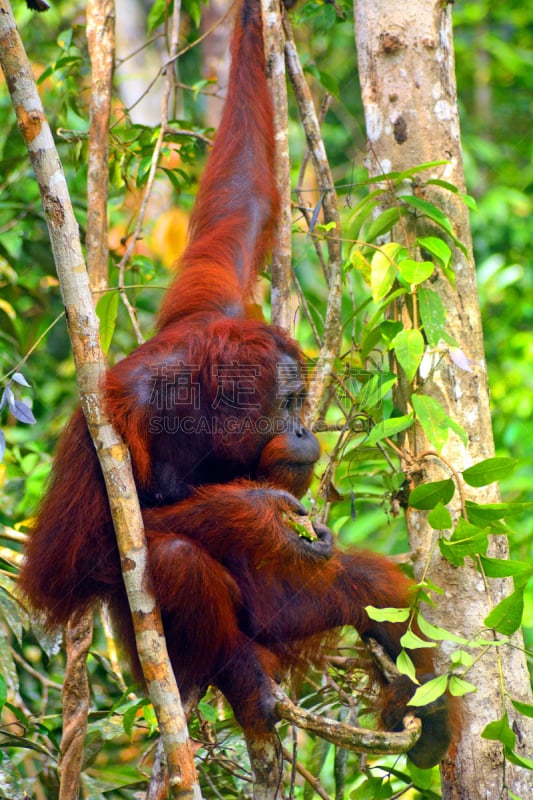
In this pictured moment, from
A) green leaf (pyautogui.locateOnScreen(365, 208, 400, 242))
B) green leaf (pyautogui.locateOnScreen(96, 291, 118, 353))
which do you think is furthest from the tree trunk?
green leaf (pyautogui.locateOnScreen(96, 291, 118, 353))

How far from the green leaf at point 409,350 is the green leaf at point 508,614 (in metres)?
0.65

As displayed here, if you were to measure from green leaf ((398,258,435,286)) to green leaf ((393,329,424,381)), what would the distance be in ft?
0.48

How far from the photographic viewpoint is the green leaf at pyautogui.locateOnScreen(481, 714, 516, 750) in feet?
7.06

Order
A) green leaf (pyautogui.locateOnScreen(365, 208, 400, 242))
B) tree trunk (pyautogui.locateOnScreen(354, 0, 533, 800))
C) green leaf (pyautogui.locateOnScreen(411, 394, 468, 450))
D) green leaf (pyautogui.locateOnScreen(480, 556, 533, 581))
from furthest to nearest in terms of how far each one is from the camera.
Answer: green leaf (pyautogui.locateOnScreen(365, 208, 400, 242))
tree trunk (pyautogui.locateOnScreen(354, 0, 533, 800))
green leaf (pyautogui.locateOnScreen(411, 394, 468, 450))
green leaf (pyautogui.locateOnScreen(480, 556, 533, 581))

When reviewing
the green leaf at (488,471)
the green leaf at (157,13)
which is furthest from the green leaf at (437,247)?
the green leaf at (157,13)

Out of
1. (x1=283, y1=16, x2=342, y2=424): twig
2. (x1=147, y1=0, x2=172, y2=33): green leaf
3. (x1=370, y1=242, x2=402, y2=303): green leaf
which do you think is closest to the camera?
(x1=370, y1=242, x2=402, y2=303): green leaf

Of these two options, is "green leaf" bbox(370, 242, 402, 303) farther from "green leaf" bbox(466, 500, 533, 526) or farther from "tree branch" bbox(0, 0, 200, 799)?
"tree branch" bbox(0, 0, 200, 799)

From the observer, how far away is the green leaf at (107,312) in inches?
116

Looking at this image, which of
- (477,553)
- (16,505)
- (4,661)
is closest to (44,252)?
(16,505)

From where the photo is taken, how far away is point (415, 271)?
2.47 m

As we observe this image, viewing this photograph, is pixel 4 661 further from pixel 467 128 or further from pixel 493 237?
pixel 467 128

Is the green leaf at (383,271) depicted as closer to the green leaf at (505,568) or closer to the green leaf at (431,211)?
the green leaf at (431,211)

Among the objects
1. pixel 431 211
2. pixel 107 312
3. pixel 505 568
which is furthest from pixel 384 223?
pixel 505 568

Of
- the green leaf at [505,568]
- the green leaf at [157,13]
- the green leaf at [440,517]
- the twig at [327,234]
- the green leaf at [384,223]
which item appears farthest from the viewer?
the green leaf at [157,13]
